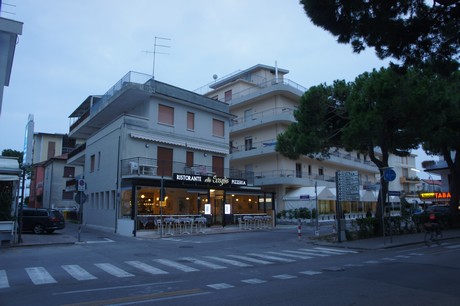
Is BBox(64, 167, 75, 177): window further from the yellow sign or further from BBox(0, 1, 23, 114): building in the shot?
the yellow sign

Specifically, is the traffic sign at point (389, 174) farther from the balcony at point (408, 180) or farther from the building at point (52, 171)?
the balcony at point (408, 180)

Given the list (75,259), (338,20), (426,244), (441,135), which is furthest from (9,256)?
(441,135)

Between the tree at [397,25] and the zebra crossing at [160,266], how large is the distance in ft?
24.4

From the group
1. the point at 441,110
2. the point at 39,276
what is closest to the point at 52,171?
the point at 39,276

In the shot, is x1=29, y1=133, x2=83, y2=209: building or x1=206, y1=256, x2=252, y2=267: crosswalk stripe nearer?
x1=206, y1=256, x2=252, y2=267: crosswalk stripe

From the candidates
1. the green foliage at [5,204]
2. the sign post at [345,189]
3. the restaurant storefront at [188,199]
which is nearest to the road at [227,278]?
the green foliage at [5,204]

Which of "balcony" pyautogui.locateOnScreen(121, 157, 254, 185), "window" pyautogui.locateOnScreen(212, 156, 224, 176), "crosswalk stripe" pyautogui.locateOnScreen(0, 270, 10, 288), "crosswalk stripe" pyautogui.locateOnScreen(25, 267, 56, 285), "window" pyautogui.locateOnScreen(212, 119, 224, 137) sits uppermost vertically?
"window" pyautogui.locateOnScreen(212, 119, 224, 137)

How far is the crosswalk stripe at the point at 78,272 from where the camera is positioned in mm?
10055

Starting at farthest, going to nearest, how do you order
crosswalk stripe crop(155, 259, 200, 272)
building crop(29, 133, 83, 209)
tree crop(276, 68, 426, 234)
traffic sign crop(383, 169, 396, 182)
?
building crop(29, 133, 83, 209)
tree crop(276, 68, 426, 234)
traffic sign crop(383, 169, 396, 182)
crosswalk stripe crop(155, 259, 200, 272)

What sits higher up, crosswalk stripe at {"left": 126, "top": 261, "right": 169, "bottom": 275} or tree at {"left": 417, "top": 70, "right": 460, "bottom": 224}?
tree at {"left": 417, "top": 70, "right": 460, "bottom": 224}

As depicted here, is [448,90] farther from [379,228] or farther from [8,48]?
[8,48]

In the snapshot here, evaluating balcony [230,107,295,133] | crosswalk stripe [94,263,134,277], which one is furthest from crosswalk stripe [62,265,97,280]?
balcony [230,107,295,133]

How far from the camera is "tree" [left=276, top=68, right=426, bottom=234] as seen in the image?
62.5 ft

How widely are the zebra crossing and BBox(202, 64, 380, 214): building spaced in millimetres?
24617
